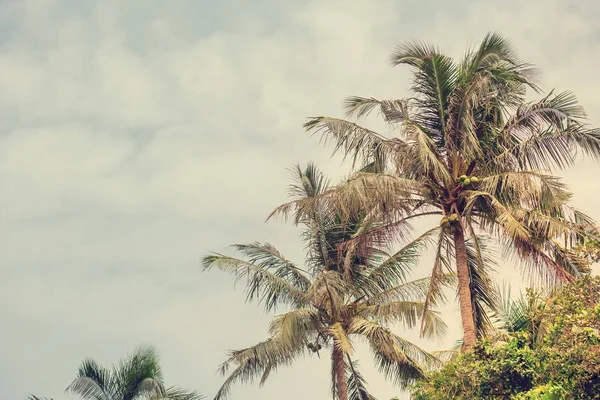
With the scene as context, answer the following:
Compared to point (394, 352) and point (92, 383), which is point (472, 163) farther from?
point (92, 383)

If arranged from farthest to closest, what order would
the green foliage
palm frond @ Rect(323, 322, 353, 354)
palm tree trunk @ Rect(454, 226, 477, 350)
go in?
palm frond @ Rect(323, 322, 353, 354), palm tree trunk @ Rect(454, 226, 477, 350), the green foliage

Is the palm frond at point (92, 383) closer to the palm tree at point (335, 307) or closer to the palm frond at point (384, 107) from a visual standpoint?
the palm tree at point (335, 307)

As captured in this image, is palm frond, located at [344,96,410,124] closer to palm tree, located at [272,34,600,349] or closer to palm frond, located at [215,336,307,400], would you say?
palm tree, located at [272,34,600,349]

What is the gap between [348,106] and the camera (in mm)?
19172

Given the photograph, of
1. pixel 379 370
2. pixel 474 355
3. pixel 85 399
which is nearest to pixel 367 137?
pixel 474 355

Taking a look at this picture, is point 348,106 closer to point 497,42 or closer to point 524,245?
point 497,42

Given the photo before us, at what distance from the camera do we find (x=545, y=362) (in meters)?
14.4

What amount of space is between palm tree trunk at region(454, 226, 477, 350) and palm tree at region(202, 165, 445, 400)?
4167 mm

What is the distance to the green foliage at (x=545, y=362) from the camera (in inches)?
539

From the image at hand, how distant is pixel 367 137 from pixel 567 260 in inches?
202

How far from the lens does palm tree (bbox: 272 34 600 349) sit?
17250mm

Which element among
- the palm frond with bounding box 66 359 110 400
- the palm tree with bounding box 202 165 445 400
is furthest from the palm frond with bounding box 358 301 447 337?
the palm frond with bounding box 66 359 110 400

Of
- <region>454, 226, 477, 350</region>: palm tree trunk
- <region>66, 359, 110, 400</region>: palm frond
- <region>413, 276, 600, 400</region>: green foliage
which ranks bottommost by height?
<region>413, 276, 600, 400</region>: green foliage

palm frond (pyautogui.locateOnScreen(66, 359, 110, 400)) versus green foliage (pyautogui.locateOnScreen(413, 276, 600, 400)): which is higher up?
palm frond (pyautogui.locateOnScreen(66, 359, 110, 400))
